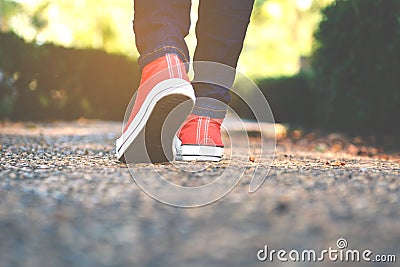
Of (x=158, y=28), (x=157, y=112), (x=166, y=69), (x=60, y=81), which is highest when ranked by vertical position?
(x=60, y=81)

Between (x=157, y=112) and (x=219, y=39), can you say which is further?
(x=219, y=39)

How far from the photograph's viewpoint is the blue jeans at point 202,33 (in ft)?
5.90

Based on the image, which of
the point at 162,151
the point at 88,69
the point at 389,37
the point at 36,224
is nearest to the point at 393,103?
the point at 389,37

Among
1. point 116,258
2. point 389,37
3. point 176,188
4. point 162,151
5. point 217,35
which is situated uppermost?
point 389,37

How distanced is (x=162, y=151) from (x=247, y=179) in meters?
0.36

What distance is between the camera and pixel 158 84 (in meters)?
1.69

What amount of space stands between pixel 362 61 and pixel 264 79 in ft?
16.4

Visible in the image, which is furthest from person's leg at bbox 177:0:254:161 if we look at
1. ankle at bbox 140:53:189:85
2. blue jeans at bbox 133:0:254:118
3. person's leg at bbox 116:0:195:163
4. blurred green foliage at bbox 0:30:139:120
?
blurred green foliage at bbox 0:30:139:120

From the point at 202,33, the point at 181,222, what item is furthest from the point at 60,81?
the point at 181,222

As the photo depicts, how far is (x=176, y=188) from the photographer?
140 centimetres

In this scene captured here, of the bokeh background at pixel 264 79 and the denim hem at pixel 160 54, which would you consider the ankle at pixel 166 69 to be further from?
the bokeh background at pixel 264 79

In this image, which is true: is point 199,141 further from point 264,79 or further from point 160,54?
point 264,79

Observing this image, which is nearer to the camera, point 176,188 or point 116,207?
point 116,207

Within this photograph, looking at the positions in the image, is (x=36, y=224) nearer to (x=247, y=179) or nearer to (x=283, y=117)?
(x=247, y=179)
